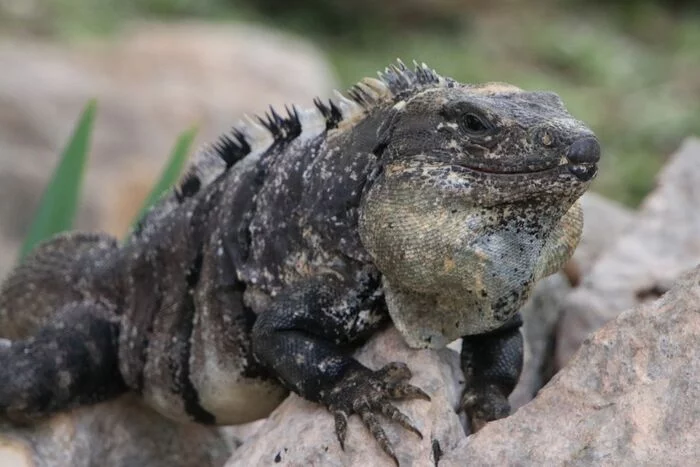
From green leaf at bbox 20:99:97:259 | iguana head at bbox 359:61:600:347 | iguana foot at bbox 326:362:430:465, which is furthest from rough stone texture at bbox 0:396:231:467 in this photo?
iguana head at bbox 359:61:600:347

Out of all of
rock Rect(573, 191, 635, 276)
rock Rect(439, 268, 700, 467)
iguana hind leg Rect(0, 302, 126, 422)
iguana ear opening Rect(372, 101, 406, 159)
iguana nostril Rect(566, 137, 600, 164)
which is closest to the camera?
rock Rect(439, 268, 700, 467)

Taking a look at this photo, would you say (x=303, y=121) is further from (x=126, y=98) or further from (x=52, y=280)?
(x=126, y=98)

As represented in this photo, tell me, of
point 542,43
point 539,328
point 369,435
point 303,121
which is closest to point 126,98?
point 539,328

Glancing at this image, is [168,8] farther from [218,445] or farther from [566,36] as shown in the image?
[218,445]

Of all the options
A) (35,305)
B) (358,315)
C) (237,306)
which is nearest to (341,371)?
(358,315)

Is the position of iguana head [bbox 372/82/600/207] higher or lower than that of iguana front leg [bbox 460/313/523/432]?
higher

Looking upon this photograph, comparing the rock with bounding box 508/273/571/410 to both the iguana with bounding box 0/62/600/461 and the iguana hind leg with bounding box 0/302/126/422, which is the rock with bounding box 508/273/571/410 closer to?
the iguana with bounding box 0/62/600/461

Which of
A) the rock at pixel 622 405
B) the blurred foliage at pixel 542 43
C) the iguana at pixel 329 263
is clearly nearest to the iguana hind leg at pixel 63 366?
the iguana at pixel 329 263
